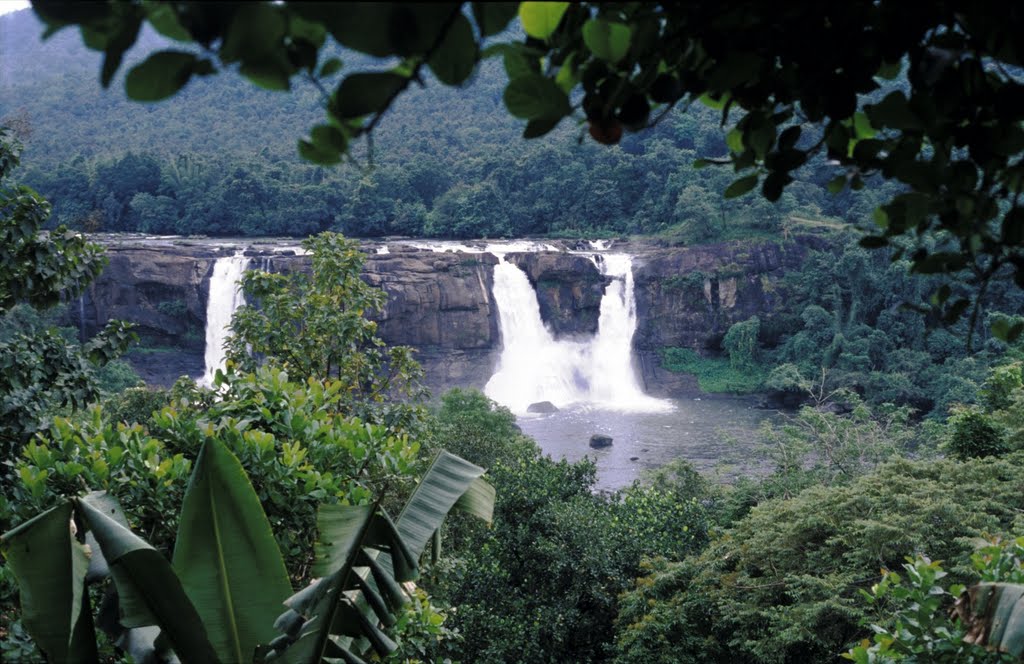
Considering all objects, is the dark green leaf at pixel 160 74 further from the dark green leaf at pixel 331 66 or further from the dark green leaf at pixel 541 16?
the dark green leaf at pixel 541 16

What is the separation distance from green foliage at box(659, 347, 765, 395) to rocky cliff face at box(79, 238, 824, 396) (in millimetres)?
342

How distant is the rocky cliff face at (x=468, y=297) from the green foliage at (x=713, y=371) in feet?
1.12

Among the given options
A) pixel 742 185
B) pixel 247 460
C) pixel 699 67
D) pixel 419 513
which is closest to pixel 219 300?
pixel 247 460

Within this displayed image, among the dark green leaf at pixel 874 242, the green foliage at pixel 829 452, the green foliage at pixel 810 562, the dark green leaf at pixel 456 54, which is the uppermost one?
the dark green leaf at pixel 456 54

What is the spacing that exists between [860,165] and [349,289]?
19.5 feet

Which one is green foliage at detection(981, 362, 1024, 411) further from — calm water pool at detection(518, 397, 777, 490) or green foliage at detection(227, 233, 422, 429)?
green foliage at detection(227, 233, 422, 429)

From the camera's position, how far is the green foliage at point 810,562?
268 inches

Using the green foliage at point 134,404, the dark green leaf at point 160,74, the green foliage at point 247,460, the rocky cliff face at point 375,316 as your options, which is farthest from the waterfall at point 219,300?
the dark green leaf at point 160,74

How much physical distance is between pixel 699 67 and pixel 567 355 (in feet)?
82.8

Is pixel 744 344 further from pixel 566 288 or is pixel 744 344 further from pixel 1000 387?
pixel 1000 387

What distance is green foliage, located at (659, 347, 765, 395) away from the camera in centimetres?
2672

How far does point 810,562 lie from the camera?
25.0ft

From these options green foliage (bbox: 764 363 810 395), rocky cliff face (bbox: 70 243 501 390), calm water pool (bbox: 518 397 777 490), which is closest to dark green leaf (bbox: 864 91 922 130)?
calm water pool (bbox: 518 397 777 490)

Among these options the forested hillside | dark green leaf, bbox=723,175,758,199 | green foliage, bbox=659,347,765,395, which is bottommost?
green foliage, bbox=659,347,765,395
